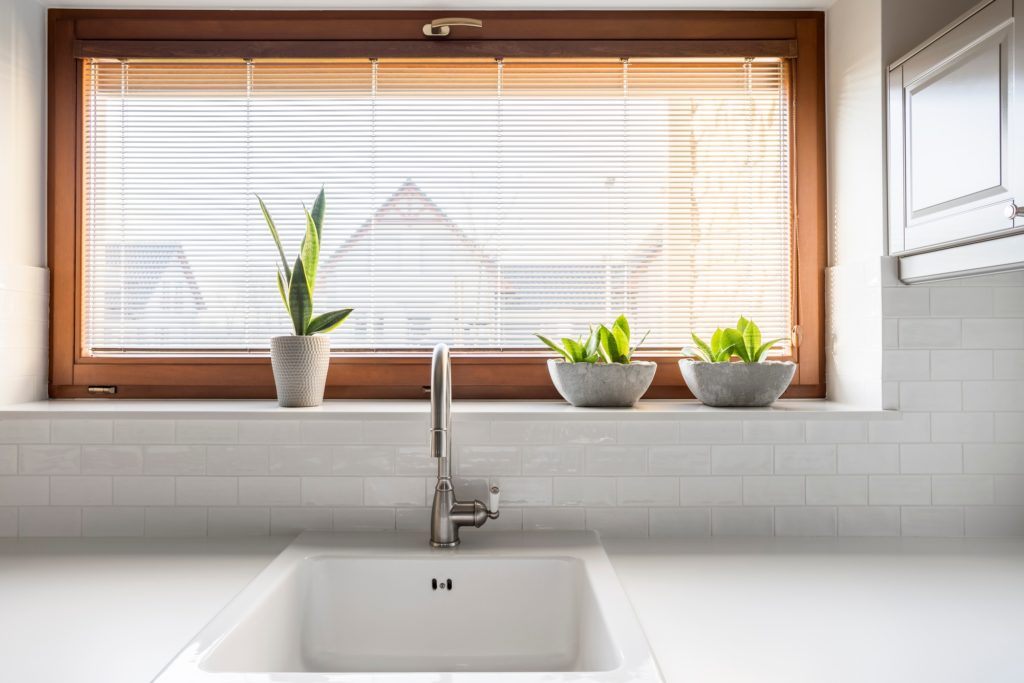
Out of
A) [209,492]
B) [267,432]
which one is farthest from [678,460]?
[209,492]

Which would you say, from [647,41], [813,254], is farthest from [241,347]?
[813,254]

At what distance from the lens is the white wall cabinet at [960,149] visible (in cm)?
116

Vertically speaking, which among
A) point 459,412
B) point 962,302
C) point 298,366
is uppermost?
point 962,302

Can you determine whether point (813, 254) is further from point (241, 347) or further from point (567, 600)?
point (241, 347)

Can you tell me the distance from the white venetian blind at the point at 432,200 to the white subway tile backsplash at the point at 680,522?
466 millimetres

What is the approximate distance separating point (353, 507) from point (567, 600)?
512 millimetres

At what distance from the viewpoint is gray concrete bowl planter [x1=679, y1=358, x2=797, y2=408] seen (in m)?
1.63

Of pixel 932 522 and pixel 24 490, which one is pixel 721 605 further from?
pixel 24 490

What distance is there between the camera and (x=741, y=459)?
1569 millimetres

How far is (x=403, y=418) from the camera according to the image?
5.11 feet

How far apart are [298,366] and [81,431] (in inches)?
19.0

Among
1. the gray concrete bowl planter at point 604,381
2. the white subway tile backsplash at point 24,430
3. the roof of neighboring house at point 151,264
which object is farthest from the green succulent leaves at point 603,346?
the white subway tile backsplash at point 24,430

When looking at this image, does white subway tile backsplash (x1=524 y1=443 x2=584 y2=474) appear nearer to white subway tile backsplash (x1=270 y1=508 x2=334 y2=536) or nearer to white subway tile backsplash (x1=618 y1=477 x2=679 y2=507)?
white subway tile backsplash (x1=618 y1=477 x2=679 y2=507)

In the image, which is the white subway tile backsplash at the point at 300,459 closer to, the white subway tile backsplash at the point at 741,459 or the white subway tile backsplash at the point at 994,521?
the white subway tile backsplash at the point at 741,459
